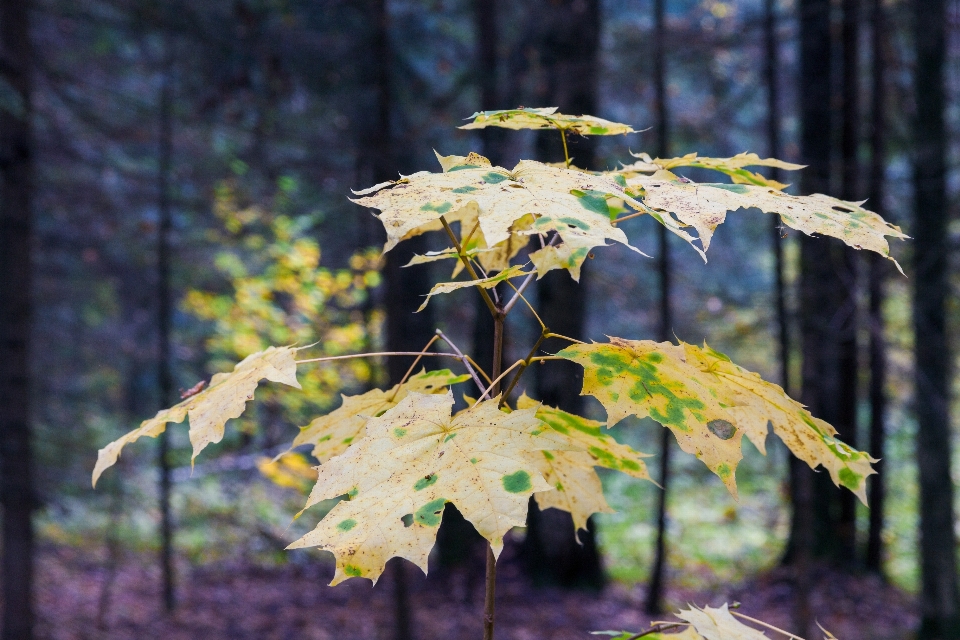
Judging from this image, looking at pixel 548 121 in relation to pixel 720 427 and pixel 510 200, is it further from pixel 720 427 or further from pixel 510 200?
pixel 720 427

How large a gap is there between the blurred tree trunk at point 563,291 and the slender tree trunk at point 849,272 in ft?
7.84

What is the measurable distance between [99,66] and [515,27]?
538 cm

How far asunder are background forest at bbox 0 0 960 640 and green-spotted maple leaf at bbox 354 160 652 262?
409 centimetres

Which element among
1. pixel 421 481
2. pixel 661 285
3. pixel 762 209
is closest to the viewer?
pixel 421 481

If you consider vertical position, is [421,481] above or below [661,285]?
below

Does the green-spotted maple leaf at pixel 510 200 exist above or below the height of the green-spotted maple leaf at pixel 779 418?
above

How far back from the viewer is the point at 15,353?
18.1 ft

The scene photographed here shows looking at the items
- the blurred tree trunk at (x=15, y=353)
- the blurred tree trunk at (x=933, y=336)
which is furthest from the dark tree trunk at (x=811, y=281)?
the blurred tree trunk at (x=15, y=353)

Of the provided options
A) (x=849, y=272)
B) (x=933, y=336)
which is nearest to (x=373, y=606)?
(x=849, y=272)

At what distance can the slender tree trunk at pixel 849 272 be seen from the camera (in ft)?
21.2

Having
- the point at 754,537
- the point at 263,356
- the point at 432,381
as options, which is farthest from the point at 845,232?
the point at 754,537

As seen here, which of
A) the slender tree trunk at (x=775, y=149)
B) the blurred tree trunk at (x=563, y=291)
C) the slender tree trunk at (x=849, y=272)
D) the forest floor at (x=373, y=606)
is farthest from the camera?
the forest floor at (x=373, y=606)

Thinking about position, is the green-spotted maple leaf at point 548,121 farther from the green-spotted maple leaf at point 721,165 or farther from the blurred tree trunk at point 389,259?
the blurred tree trunk at point 389,259

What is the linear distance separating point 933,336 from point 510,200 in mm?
6238
